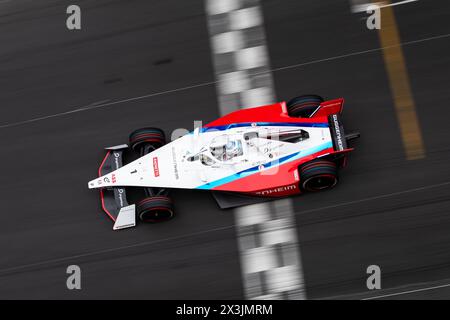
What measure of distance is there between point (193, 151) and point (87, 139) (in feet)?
7.53

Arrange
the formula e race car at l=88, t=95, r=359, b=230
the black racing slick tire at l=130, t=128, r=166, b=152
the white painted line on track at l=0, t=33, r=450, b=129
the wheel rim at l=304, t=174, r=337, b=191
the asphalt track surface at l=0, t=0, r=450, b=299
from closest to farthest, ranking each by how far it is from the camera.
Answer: the wheel rim at l=304, t=174, r=337, b=191 < the formula e race car at l=88, t=95, r=359, b=230 < the asphalt track surface at l=0, t=0, r=450, b=299 < the black racing slick tire at l=130, t=128, r=166, b=152 < the white painted line on track at l=0, t=33, r=450, b=129

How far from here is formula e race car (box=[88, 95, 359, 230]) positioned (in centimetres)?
805

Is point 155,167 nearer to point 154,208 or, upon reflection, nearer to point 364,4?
point 154,208

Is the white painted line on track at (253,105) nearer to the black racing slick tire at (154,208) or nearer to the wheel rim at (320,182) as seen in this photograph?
the wheel rim at (320,182)

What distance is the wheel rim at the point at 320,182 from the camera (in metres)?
7.95

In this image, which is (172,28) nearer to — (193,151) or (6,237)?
(193,151)

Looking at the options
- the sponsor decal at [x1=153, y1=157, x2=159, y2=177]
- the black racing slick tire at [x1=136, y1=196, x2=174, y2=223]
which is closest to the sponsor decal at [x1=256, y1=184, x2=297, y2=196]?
the black racing slick tire at [x1=136, y1=196, x2=174, y2=223]

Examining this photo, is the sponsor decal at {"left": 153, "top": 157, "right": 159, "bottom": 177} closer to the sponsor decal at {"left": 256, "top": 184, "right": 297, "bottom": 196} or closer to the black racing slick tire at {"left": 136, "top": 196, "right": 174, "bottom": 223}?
the black racing slick tire at {"left": 136, "top": 196, "right": 174, "bottom": 223}

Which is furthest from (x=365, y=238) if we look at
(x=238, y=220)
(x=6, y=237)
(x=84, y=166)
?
(x=6, y=237)

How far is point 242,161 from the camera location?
26.4ft

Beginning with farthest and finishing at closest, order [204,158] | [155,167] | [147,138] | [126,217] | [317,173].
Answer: [147,138] → [126,217] → [155,167] → [204,158] → [317,173]

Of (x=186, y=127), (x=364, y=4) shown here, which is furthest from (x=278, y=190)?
(x=364, y=4)

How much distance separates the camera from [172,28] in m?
9.97

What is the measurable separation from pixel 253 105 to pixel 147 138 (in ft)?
6.53
